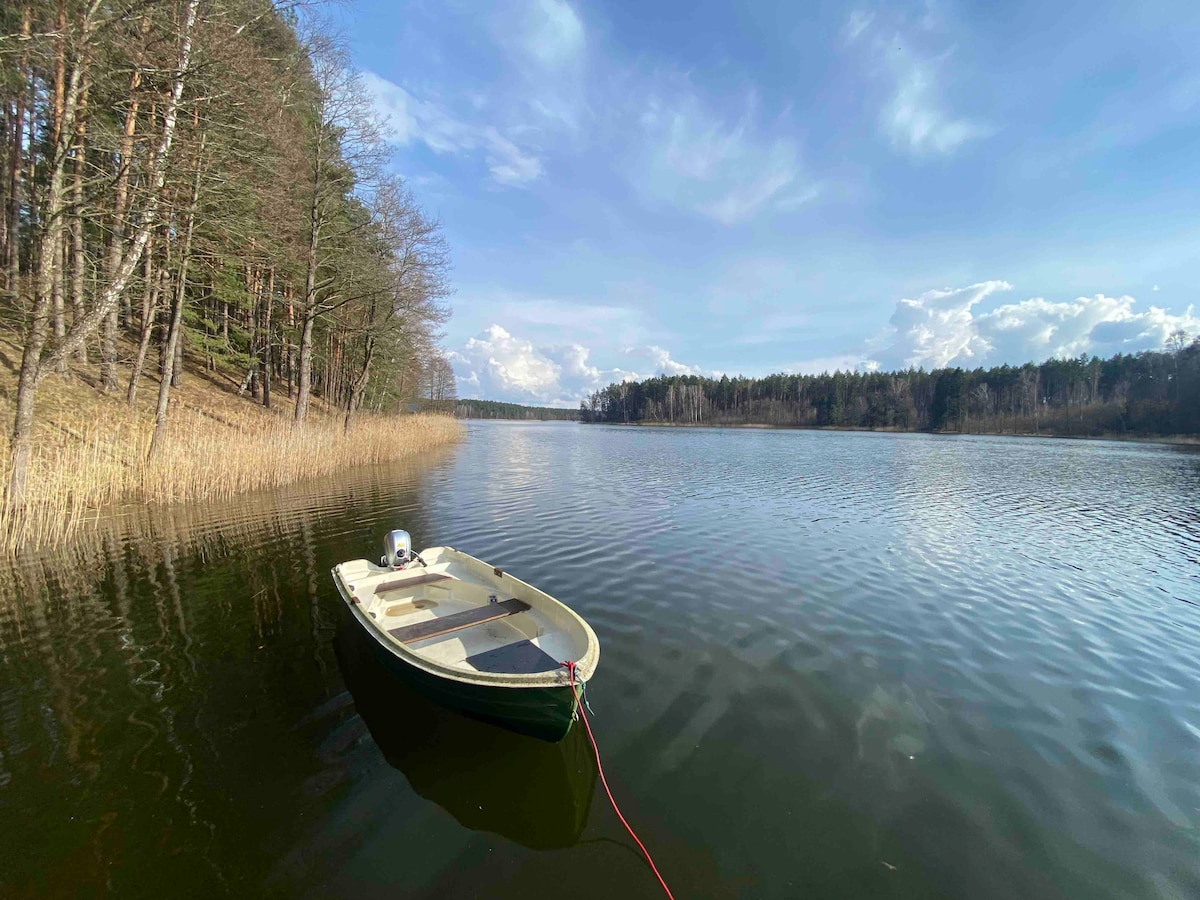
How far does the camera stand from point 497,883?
9.80 ft

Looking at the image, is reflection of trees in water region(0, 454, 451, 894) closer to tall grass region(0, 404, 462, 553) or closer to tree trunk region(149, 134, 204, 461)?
tall grass region(0, 404, 462, 553)

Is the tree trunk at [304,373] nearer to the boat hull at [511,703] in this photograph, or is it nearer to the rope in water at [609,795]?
the boat hull at [511,703]

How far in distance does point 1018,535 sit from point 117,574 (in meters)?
18.0

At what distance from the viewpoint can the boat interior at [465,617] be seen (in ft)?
15.0

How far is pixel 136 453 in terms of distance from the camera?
12.1 metres

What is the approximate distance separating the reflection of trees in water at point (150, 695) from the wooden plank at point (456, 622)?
1008 mm

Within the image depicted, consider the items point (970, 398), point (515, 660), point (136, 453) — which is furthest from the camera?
point (970, 398)

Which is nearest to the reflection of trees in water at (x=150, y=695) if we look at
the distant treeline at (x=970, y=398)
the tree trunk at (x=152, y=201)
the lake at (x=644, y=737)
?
the lake at (x=644, y=737)

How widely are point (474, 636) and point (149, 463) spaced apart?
1187 cm

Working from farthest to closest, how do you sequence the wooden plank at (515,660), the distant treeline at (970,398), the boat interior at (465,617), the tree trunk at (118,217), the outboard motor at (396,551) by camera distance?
the distant treeline at (970,398), the tree trunk at (118,217), the outboard motor at (396,551), the boat interior at (465,617), the wooden plank at (515,660)

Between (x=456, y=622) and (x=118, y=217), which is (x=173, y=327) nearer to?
(x=118, y=217)

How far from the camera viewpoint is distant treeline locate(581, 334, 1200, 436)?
2477 inches

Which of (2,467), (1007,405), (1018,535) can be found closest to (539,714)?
(2,467)

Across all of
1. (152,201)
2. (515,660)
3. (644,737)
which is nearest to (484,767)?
(515,660)
